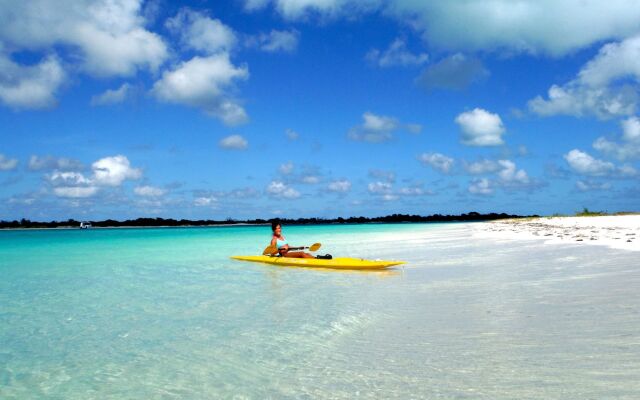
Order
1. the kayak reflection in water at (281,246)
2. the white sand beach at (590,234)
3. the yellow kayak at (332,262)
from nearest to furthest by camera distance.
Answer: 1. the yellow kayak at (332,262)
2. the kayak reflection in water at (281,246)
3. the white sand beach at (590,234)

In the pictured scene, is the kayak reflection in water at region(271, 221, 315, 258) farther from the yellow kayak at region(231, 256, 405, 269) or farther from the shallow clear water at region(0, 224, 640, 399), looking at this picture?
the shallow clear water at region(0, 224, 640, 399)

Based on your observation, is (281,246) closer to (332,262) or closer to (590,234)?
(332,262)

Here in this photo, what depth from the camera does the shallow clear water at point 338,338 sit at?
515cm

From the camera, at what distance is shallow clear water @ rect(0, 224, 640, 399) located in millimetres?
5152

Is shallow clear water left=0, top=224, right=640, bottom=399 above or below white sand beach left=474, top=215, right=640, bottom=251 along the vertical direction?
below

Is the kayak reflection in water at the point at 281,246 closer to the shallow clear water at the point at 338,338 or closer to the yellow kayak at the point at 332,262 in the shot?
the yellow kayak at the point at 332,262

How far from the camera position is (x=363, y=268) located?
16109mm

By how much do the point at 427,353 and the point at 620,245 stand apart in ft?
56.0

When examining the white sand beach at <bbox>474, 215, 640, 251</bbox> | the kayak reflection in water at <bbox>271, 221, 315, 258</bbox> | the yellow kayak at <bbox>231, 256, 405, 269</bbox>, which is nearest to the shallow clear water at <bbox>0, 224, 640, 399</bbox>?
the yellow kayak at <bbox>231, 256, 405, 269</bbox>

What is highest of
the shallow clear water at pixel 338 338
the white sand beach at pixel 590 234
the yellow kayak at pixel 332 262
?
the white sand beach at pixel 590 234

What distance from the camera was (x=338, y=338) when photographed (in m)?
7.27

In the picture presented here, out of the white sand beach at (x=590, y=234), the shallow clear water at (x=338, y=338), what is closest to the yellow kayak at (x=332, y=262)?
the shallow clear water at (x=338, y=338)

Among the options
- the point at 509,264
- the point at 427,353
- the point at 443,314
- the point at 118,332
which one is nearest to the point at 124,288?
the point at 118,332

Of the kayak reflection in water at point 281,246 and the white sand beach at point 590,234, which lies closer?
the kayak reflection in water at point 281,246
